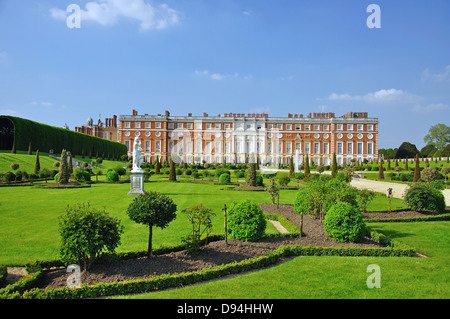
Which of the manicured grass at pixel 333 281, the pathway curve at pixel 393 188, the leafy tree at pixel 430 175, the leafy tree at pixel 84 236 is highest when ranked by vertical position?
the leafy tree at pixel 430 175

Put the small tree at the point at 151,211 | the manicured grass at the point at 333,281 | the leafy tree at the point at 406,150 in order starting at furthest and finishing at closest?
1. the leafy tree at the point at 406,150
2. the small tree at the point at 151,211
3. the manicured grass at the point at 333,281

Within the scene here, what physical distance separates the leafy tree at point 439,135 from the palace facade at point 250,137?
1113 centimetres

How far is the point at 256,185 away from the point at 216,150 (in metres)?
37.3

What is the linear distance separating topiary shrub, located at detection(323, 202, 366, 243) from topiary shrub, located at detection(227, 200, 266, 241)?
1.78 m

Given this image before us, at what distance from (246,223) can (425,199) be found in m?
8.09

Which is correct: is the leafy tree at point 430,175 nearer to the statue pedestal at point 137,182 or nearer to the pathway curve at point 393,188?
the pathway curve at point 393,188

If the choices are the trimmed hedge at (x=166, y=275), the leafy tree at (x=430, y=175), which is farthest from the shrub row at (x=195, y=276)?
the leafy tree at (x=430, y=175)

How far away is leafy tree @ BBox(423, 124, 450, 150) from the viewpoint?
5566cm

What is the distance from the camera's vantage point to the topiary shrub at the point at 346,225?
24.0ft

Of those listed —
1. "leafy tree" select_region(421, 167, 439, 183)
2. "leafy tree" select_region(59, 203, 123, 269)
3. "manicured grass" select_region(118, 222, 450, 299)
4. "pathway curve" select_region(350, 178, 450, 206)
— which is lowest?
"manicured grass" select_region(118, 222, 450, 299)

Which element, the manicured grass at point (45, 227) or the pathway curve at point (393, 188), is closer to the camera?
the manicured grass at point (45, 227)

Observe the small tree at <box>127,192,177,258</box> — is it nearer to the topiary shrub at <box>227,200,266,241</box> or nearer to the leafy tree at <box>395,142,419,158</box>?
the topiary shrub at <box>227,200,266,241</box>

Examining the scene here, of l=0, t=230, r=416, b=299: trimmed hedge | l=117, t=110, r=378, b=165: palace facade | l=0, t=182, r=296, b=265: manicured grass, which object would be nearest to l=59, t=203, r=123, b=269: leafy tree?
l=0, t=230, r=416, b=299: trimmed hedge
